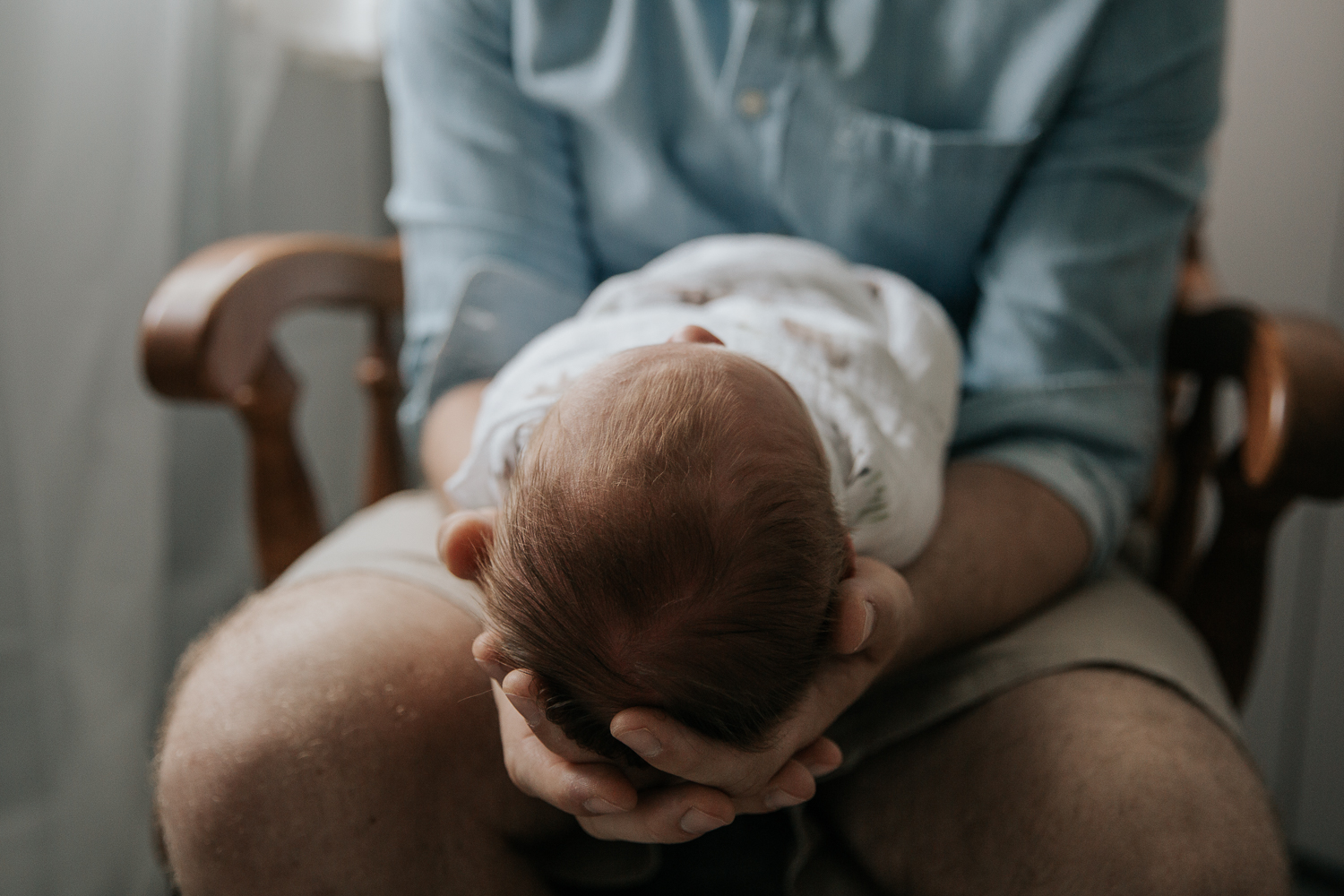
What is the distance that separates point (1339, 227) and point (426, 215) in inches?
47.2

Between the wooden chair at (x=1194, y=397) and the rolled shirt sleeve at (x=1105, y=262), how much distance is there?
61 millimetres

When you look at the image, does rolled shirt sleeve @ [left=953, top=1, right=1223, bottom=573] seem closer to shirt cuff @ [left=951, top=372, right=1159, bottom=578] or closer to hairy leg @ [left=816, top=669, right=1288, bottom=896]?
shirt cuff @ [left=951, top=372, right=1159, bottom=578]

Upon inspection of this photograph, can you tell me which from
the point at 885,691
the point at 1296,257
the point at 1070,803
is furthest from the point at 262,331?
the point at 1296,257

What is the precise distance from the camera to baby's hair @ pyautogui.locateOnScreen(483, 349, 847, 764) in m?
0.42


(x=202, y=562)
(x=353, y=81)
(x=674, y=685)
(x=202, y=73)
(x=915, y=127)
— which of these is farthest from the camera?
(x=353, y=81)

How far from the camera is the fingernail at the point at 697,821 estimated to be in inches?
18.2

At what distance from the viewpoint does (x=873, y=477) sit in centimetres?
56

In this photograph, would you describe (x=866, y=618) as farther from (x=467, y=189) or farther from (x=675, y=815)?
(x=467, y=189)

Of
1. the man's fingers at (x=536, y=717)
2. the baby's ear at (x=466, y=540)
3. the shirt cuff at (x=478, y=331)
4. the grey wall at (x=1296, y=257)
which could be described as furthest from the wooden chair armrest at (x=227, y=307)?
the grey wall at (x=1296, y=257)

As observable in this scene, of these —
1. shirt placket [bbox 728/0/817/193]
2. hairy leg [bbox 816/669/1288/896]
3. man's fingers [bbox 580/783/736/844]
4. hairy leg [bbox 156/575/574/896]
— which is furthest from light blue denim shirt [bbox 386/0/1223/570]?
man's fingers [bbox 580/783/736/844]

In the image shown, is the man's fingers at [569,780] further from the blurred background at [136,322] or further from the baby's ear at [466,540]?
the blurred background at [136,322]

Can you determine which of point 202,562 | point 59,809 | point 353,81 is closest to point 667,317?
point 59,809

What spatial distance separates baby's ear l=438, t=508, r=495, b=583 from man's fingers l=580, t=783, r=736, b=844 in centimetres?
15

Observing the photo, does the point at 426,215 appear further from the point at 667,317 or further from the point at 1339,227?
the point at 1339,227
